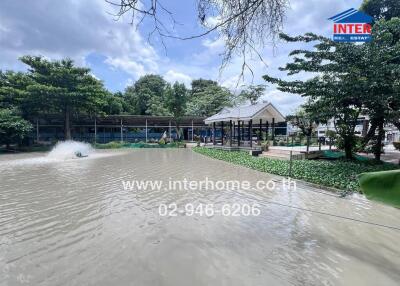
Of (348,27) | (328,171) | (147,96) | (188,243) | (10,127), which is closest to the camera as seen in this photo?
(188,243)

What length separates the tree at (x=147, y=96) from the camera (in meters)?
38.5

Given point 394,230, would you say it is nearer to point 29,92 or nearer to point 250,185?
point 250,185

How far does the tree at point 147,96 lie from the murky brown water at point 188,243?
3161 cm

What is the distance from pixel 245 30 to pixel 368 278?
3.41 metres

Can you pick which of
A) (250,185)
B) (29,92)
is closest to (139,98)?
(29,92)

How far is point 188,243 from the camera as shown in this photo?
439 centimetres

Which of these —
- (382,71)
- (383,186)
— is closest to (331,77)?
(382,71)

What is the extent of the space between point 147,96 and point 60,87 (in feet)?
66.6

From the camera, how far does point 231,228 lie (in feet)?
16.7

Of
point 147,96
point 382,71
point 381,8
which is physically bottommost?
point 382,71

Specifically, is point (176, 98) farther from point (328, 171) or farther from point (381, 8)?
point (328, 171)

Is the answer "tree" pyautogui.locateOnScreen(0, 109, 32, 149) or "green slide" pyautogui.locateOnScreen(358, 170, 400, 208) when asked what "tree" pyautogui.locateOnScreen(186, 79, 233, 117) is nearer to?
"tree" pyautogui.locateOnScreen(0, 109, 32, 149)

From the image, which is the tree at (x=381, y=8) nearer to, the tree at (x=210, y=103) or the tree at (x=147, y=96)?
the tree at (x=210, y=103)

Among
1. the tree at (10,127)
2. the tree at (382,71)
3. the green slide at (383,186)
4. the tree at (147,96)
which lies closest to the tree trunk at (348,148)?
the tree at (382,71)
